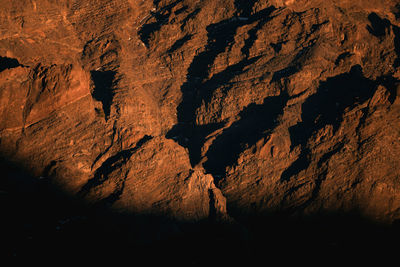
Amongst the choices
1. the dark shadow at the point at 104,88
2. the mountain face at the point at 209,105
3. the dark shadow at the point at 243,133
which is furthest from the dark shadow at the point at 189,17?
the dark shadow at the point at 243,133

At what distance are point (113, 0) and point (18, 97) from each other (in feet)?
52.5

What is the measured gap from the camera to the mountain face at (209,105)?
3388 centimetres

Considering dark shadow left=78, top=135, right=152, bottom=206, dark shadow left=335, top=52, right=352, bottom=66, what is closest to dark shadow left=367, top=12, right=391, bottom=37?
dark shadow left=335, top=52, right=352, bottom=66

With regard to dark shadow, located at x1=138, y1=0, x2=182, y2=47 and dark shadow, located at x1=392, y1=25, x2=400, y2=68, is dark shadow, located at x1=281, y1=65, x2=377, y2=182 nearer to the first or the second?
dark shadow, located at x1=392, y1=25, x2=400, y2=68

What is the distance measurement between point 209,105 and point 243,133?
4.28 meters

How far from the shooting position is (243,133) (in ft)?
123

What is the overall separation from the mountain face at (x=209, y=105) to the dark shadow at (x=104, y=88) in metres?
0.14

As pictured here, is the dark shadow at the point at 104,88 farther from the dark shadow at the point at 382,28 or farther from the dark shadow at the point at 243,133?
the dark shadow at the point at 382,28

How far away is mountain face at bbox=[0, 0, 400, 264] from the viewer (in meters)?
33.9

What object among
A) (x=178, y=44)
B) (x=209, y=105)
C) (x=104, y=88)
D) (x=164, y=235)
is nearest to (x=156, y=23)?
(x=178, y=44)

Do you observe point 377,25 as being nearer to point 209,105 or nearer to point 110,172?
point 209,105

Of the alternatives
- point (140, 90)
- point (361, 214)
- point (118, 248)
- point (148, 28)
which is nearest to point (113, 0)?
point (148, 28)

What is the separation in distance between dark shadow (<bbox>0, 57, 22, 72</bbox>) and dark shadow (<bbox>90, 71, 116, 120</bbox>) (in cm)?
708

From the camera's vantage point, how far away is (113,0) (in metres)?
45.2
